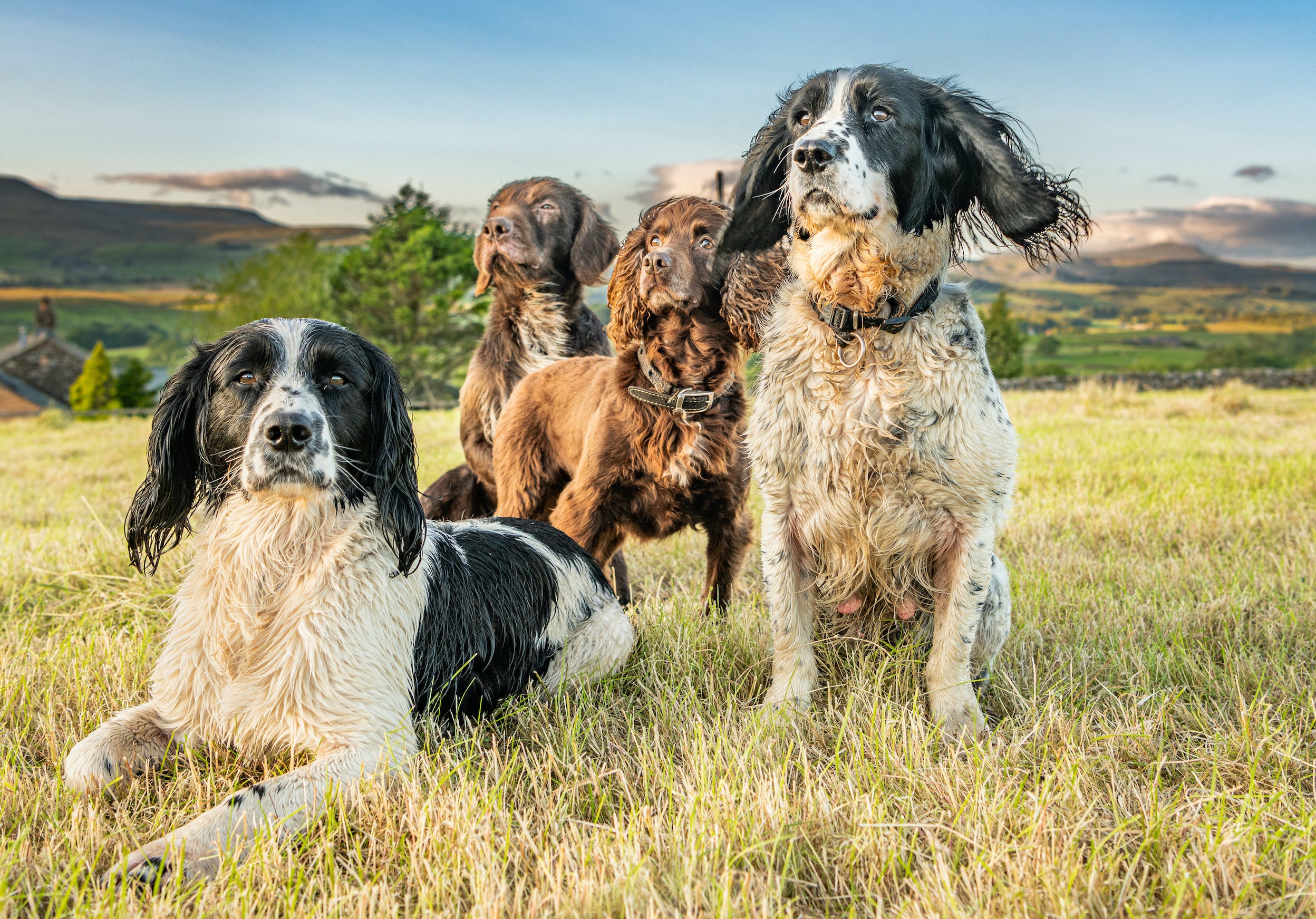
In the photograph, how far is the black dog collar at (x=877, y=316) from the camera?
3.04 meters

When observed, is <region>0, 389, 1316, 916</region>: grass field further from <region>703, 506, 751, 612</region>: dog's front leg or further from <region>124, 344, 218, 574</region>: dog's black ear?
<region>124, 344, 218, 574</region>: dog's black ear

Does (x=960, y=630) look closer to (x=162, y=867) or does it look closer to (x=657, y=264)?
(x=657, y=264)

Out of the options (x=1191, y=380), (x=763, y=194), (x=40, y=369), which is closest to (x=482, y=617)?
(x=763, y=194)

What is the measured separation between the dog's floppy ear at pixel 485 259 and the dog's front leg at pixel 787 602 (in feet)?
8.66

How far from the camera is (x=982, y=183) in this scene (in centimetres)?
313

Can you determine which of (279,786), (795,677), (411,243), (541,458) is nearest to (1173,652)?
(795,677)

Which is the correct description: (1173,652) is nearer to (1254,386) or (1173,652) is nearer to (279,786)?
(279,786)

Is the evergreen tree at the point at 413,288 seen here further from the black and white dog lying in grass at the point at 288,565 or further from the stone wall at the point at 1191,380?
the black and white dog lying in grass at the point at 288,565

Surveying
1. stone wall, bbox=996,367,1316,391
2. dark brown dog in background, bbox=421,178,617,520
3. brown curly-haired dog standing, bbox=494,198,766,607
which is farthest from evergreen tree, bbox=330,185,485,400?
brown curly-haired dog standing, bbox=494,198,766,607

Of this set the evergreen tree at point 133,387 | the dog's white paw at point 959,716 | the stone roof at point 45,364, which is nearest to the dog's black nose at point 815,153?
the dog's white paw at point 959,716

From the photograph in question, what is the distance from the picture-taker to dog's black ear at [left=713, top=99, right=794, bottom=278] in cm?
338

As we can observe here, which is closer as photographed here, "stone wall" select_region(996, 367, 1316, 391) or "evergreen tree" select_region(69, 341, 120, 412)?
"stone wall" select_region(996, 367, 1316, 391)

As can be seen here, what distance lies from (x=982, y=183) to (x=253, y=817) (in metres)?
2.91

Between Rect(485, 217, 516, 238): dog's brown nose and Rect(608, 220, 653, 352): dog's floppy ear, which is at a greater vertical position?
Rect(485, 217, 516, 238): dog's brown nose
